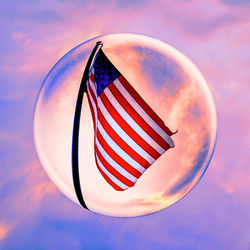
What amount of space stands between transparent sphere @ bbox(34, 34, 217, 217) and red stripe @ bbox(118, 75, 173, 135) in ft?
0.08

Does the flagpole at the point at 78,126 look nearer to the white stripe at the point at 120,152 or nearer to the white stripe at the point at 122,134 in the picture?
the white stripe at the point at 122,134

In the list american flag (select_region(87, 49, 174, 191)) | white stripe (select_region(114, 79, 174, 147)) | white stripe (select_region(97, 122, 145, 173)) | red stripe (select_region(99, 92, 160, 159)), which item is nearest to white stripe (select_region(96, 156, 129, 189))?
american flag (select_region(87, 49, 174, 191))

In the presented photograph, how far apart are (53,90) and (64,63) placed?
0.20 m

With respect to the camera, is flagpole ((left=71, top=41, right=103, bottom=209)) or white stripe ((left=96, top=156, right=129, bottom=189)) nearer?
flagpole ((left=71, top=41, right=103, bottom=209))

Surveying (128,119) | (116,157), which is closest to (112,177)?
(116,157)

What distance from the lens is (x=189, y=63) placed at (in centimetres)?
197

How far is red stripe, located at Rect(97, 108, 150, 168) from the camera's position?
1706 millimetres

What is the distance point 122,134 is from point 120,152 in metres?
0.12

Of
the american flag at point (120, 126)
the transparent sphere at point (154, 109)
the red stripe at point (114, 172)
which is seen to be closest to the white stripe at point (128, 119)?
the american flag at point (120, 126)

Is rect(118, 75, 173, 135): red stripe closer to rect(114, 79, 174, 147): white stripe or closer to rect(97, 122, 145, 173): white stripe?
rect(114, 79, 174, 147): white stripe

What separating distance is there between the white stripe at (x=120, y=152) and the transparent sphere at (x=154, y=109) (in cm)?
10

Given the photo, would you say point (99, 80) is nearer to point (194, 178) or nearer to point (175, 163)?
point (175, 163)

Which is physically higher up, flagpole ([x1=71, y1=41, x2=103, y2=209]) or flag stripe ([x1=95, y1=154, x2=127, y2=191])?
flagpole ([x1=71, y1=41, x2=103, y2=209])

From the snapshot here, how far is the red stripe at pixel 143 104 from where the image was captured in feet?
5.67
